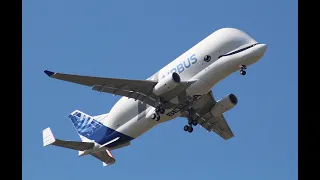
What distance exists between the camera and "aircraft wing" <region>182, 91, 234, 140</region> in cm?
4712

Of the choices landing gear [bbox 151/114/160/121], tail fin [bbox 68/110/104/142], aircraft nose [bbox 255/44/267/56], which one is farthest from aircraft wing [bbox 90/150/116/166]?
aircraft nose [bbox 255/44/267/56]

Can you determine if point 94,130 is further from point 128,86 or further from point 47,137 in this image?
point 128,86

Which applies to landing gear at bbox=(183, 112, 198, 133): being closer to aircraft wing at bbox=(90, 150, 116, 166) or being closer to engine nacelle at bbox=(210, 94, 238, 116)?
engine nacelle at bbox=(210, 94, 238, 116)

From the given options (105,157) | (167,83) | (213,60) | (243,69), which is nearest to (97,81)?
(167,83)

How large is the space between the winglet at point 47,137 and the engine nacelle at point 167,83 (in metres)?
11.9

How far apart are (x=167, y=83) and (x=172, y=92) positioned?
1.80m

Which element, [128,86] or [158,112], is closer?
[128,86]

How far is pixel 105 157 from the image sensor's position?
50438mm

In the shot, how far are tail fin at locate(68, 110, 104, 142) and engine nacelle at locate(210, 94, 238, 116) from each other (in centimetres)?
1082

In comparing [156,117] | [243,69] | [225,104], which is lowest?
[156,117]
